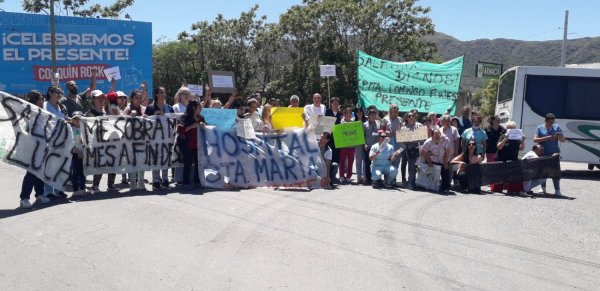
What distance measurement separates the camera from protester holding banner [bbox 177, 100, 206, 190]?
1098 centimetres

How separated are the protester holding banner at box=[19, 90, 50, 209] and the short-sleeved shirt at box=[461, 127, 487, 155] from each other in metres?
8.09

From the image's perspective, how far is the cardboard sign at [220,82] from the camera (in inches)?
552

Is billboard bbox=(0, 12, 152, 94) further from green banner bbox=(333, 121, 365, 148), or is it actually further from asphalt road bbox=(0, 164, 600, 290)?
asphalt road bbox=(0, 164, 600, 290)

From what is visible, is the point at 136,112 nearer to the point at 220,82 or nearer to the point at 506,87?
the point at 220,82

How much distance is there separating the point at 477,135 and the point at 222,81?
5871mm

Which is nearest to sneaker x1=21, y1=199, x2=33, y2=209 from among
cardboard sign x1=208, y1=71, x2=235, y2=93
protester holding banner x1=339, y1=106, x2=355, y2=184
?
cardboard sign x1=208, y1=71, x2=235, y2=93

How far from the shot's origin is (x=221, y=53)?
1699 inches

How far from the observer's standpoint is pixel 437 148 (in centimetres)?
1211

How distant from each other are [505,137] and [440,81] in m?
3.49

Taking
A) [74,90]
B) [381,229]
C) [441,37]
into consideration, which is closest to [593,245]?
[381,229]

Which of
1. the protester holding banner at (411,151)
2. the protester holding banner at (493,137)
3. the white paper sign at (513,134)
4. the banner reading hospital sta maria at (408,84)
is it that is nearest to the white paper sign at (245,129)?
the protester holding banner at (411,151)

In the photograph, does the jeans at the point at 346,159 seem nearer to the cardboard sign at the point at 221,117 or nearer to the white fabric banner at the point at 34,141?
the cardboard sign at the point at 221,117

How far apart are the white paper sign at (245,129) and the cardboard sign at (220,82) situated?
2.61m

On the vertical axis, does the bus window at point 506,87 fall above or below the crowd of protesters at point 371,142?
above
